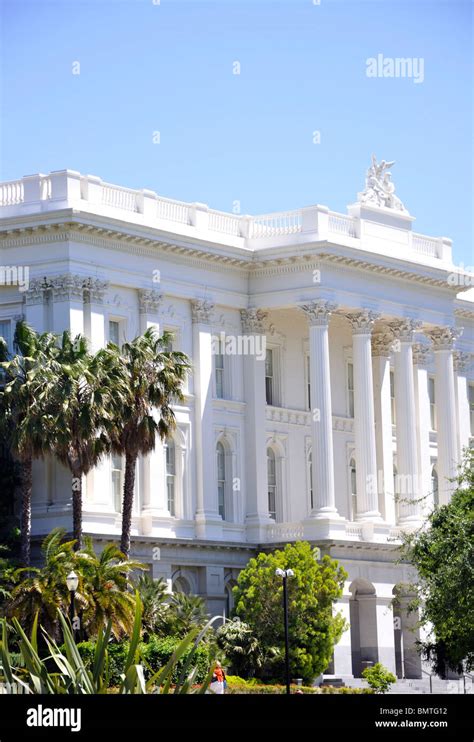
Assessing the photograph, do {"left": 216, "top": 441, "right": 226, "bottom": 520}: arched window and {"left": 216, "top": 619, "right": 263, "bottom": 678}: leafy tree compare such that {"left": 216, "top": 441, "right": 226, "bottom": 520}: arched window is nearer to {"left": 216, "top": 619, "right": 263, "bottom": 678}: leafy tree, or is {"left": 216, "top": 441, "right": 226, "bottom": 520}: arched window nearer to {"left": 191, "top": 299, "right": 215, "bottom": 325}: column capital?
{"left": 191, "top": 299, "right": 215, "bottom": 325}: column capital

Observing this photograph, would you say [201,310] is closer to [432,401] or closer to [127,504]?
[127,504]

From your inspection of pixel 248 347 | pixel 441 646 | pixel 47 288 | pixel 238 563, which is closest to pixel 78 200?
pixel 47 288

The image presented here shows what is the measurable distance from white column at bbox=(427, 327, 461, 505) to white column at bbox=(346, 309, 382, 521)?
5.65 meters

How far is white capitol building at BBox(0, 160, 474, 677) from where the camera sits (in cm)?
5578

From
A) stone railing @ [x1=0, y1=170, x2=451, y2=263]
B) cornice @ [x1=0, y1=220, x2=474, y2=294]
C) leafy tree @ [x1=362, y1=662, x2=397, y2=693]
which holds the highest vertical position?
stone railing @ [x1=0, y1=170, x2=451, y2=263]

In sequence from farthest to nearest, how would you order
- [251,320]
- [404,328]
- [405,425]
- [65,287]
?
[404,328], [405,425], [251,320], [65,287]

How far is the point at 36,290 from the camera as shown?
55469 mm

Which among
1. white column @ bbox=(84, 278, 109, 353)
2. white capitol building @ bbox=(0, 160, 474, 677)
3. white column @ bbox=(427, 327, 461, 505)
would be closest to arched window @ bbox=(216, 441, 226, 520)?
white capitol building @ bbox=(0, 160, 474, 677)

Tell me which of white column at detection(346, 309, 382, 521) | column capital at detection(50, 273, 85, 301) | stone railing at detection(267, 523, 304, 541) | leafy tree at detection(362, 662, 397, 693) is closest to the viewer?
leafy tree at detection(362, 662, 397, 693)

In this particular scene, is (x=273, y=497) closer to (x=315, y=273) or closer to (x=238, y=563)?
(x=238, y=563)

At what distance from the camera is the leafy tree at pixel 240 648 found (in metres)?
53.2

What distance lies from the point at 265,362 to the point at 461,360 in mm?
14342

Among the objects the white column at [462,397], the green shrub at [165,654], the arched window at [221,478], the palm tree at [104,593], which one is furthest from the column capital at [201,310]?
the green shrub at [165,654]

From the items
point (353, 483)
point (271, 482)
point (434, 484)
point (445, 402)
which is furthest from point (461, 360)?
point (271, 482)
